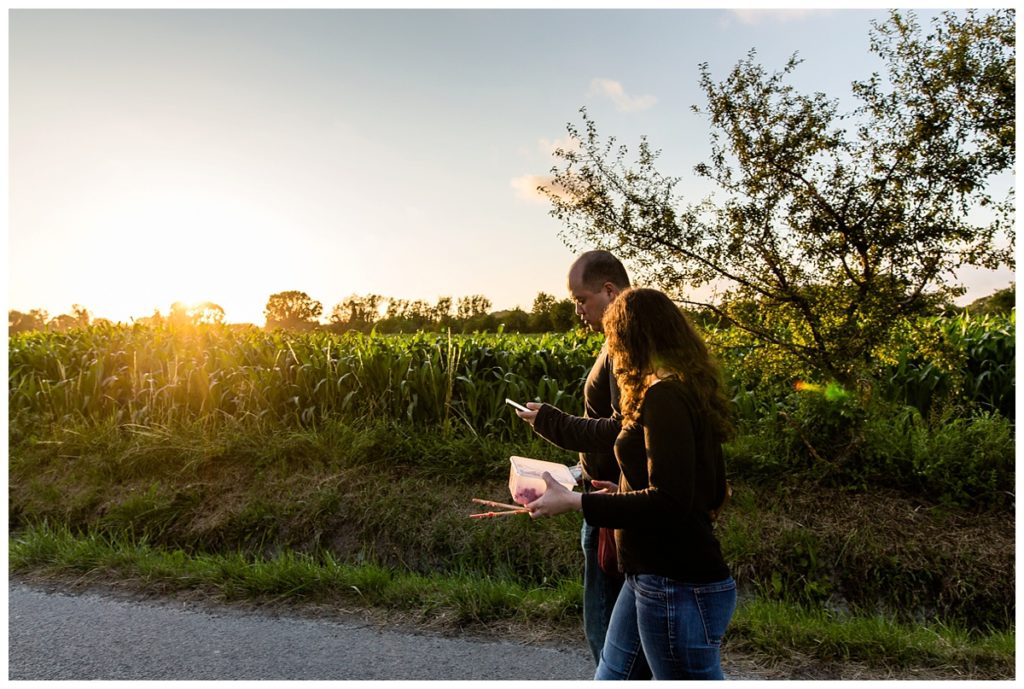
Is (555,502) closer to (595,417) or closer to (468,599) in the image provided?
(595,417)

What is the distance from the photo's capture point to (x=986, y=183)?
18.0 ft

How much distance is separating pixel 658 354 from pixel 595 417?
857 mm

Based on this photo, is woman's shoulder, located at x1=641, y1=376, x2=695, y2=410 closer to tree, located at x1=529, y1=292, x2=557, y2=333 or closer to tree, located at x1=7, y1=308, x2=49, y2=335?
tree, located at x1=529, y1=292, x2=557, y2=333

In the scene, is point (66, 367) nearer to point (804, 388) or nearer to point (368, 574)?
point (368, 574)

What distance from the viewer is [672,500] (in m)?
2.22

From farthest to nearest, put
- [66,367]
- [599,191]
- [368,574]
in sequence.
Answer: [66,367]
[599,191]
[368,574]

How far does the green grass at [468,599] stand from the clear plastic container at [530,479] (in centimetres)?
194

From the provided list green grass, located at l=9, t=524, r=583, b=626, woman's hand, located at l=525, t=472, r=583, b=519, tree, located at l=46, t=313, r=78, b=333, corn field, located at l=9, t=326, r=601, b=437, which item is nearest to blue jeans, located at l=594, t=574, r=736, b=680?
woman's hand, located at l=525, t=472, r=583, b=519

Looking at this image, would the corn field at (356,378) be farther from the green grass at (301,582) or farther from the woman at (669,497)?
the woman at (669,497)

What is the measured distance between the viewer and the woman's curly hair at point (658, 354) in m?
2.35

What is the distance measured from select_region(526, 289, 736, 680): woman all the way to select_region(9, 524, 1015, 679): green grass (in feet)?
6.70

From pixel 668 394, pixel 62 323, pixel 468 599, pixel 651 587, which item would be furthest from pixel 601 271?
pixel 62 323

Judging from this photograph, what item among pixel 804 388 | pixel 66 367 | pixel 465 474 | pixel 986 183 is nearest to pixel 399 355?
pixel 465 474

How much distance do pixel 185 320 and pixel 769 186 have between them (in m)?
7.95
